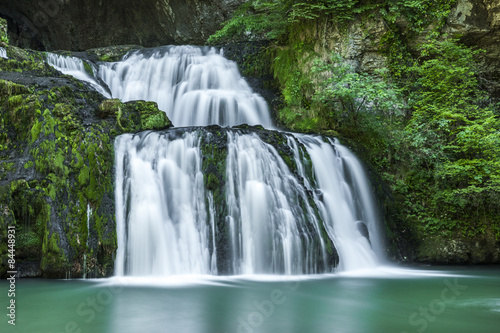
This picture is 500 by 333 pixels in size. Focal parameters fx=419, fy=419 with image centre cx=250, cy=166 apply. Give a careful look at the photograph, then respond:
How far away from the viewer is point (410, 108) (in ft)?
34.9

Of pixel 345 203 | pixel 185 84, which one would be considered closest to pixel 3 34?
pixel 185 84

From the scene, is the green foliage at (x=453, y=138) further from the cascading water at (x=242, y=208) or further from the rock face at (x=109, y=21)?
the rock face at (x=109, y=21)

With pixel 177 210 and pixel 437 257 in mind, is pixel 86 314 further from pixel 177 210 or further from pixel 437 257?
pixel 437 257

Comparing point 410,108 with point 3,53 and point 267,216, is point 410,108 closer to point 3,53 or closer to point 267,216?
point 267,216

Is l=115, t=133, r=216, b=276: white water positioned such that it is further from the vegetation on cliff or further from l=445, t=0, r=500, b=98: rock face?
l=445, t=0, r=500, b=98: rock face

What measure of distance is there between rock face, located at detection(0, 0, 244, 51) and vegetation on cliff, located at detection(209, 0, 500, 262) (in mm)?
5713

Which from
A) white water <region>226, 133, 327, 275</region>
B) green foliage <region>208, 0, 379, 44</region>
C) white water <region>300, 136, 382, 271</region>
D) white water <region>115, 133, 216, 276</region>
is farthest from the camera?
green foliage <region>208, 0, 379, 44</region>

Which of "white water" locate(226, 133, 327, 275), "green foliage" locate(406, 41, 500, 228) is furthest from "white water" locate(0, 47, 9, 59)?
"green foliage" locate(406, 41, 500, 228)

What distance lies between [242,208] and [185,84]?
A: 584cm

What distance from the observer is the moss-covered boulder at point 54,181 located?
20.3 ft

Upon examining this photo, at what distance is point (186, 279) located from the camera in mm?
6113

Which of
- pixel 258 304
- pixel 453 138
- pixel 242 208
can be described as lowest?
pixel 258 304

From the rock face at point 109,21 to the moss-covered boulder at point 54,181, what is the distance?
9888mm

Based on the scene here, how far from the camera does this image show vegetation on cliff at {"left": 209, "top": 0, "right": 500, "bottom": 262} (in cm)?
885
